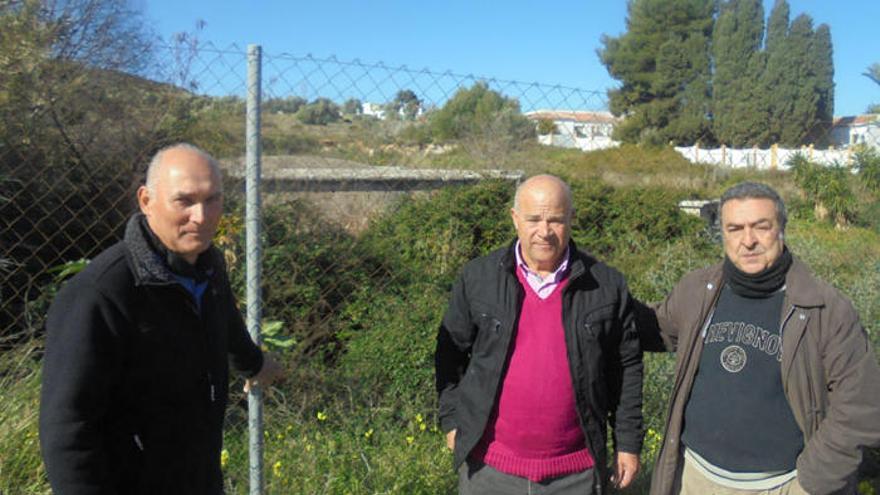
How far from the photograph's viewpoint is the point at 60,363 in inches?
73.0

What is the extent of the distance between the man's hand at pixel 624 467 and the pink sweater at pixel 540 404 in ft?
0.45

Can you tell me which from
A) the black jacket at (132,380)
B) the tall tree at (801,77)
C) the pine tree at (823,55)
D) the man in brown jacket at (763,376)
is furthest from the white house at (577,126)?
the pine tree at (823,55)

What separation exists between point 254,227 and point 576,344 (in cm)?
128

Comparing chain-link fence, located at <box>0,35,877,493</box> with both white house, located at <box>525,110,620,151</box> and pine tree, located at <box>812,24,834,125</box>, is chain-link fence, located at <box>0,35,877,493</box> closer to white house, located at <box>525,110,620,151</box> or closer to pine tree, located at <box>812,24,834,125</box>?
white house, located at <box>525,110,620,151</box>

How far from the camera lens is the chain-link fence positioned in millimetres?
4016

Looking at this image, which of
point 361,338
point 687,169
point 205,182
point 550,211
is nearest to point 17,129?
point 361,338

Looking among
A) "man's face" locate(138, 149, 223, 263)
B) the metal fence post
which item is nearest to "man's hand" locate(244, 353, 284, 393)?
the metal fence post

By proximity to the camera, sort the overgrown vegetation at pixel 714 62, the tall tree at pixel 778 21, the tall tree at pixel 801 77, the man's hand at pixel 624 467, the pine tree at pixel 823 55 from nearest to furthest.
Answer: the man's hand at pixel 624 467, the tall tree at pixel 801 77, the overgrown vegetation at pixel 714 62, the pine tree at pixel 823 55, the tall tree at pixel 778 21

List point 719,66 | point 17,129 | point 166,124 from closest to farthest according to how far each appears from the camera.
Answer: point 17,129 < point 166,124 < point 719,66

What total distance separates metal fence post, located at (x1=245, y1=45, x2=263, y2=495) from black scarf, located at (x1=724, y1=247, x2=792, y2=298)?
173 cm

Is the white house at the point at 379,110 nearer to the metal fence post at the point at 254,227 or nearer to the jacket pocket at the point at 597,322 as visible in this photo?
the metal fence post at the point at 254,227

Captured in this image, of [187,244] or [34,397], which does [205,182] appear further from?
[34,397]

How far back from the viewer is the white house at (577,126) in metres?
4.78

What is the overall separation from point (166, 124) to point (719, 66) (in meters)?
43.5
